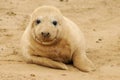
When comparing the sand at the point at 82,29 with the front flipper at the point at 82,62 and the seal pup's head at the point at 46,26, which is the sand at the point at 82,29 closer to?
the front flipper at the point at 82,62

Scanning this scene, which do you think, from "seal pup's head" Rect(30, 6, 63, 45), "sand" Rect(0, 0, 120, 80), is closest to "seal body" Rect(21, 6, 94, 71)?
"seal pup's head" Rect(30, 6, 63, 45)

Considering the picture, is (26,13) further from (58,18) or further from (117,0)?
(58,18)

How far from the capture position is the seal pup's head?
6.23m

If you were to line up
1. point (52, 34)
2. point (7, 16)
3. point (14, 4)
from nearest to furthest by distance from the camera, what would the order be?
1. point (52, 34)
2. point (7, 16)
3. point (14, 4)

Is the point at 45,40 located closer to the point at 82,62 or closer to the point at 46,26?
the point at 46,26

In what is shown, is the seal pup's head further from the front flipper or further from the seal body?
the front flipper

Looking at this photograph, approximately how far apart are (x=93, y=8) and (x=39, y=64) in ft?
15.1

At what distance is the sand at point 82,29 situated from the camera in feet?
20.4

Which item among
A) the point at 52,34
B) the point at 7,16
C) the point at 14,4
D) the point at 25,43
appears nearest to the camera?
the point at 52,34

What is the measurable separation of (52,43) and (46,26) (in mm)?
308

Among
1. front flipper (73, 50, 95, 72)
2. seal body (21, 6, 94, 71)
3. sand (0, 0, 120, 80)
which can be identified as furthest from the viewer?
front flipper (73, 50, 95, 72)

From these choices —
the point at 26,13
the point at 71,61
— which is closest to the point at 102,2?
the point at 26,13

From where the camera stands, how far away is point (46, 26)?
20.5ft

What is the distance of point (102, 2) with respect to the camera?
37.2 feet
